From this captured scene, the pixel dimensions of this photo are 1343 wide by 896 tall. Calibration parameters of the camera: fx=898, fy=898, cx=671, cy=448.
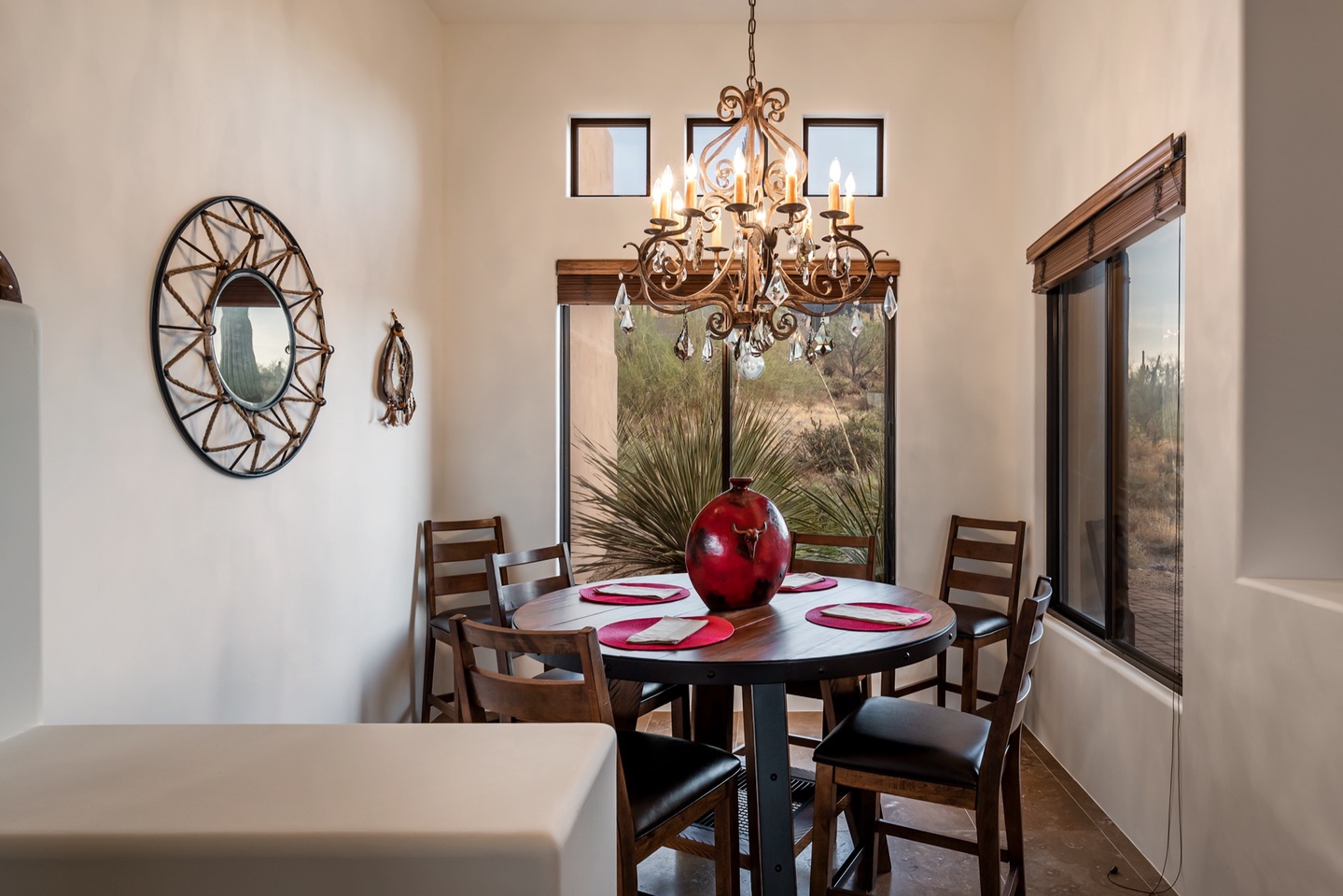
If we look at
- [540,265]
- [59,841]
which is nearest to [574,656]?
[59,841]

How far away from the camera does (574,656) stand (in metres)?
1.96

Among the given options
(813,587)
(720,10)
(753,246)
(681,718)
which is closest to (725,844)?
(813,587)

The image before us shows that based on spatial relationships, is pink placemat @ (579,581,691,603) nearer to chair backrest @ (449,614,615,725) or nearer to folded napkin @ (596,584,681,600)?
folded napkin @ (596,584,681,600)

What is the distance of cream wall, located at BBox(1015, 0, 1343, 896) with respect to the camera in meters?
1.81

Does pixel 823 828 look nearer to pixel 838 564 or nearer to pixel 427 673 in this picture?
pixel 838 564

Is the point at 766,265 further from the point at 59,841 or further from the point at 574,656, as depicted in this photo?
the point at 59,841

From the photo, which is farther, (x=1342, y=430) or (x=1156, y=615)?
(x=1156, y=615)

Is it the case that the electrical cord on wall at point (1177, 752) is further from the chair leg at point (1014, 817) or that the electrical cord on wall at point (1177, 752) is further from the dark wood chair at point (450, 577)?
the dark wood chair at point (450, 577)

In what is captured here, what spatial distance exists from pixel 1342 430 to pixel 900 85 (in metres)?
2.62

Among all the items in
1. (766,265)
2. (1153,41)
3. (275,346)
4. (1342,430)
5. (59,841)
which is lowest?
(59,841)

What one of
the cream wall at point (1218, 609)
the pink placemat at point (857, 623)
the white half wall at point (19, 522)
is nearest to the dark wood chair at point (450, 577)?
the pink placemat at point (857, 623)

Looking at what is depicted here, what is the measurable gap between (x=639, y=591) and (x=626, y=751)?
0.73 meters

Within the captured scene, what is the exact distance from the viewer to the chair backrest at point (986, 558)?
12.3 feet

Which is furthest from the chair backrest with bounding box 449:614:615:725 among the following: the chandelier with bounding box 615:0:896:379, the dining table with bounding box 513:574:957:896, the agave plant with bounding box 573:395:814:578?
the agave plant with bounding box 573:395:814:578
